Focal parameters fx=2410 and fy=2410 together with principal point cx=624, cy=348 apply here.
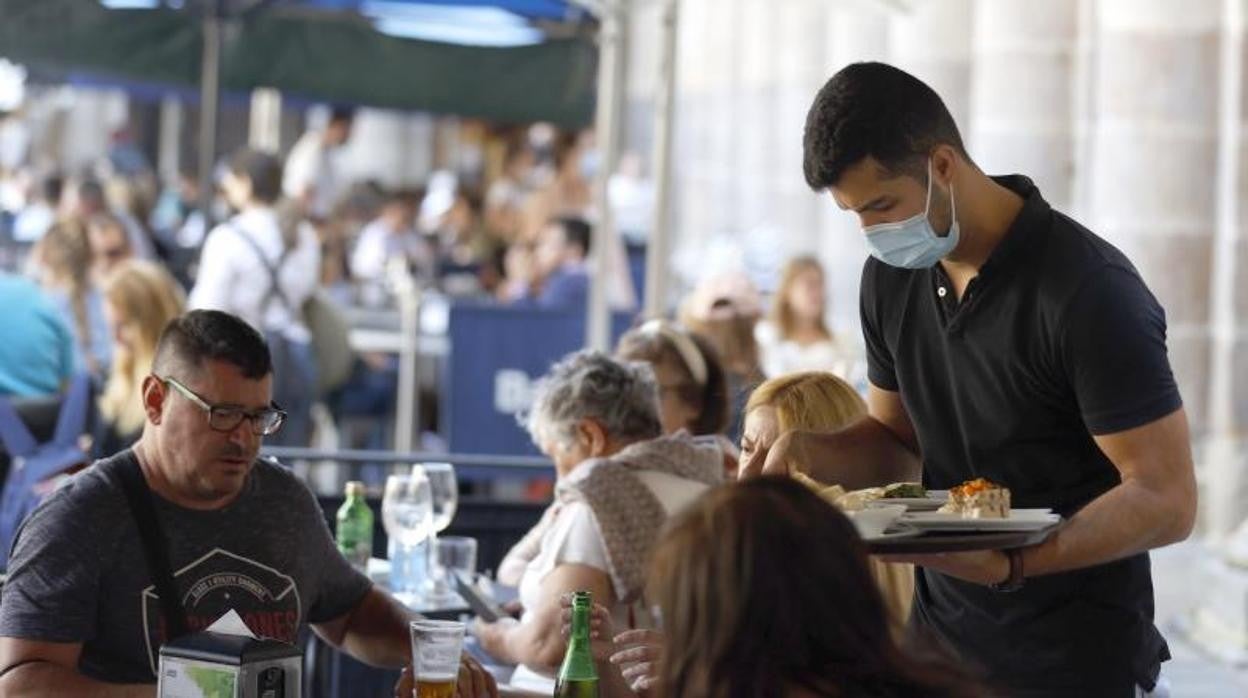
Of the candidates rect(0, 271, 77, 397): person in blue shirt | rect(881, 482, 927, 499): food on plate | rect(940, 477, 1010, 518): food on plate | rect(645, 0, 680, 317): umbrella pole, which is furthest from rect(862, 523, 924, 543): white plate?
rect(645, 0, 680, 317): umbrella pole

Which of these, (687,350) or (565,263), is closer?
(687,350)

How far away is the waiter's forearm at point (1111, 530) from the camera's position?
Result: 361cm

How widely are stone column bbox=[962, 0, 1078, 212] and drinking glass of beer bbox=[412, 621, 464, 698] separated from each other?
27.7 feet

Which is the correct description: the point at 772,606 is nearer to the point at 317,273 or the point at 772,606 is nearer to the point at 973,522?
the point at 973,522

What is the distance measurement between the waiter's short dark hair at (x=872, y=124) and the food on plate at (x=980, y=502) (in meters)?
0.53

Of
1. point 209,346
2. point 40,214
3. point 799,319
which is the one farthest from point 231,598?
point 40,214

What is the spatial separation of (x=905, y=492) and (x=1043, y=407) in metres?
0.27

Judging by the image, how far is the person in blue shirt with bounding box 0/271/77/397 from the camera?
8.85 meters

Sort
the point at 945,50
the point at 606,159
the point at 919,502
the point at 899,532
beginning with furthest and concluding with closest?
the point at 945,50 → the point at 606,159 → the point at 919,502 → the point at 899,532

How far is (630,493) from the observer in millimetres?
5465

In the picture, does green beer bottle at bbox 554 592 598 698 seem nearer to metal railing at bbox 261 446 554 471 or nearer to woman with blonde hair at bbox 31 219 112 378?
metal railing at bbox 261 446 554 471

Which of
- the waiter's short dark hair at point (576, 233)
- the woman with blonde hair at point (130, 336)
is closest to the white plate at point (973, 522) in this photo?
the woman with blonde hair at point (130, 336)

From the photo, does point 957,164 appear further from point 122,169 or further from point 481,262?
point 122,169

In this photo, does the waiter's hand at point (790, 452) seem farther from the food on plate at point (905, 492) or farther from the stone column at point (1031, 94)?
the stone column at point (1031, 94)
